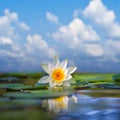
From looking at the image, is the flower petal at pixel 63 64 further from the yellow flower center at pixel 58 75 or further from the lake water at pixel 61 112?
the lake water at pixel 61 112

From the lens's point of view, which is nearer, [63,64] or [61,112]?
[61,112]

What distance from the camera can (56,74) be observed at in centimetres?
335

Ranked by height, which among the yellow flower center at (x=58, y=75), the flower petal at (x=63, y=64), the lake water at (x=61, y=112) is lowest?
the lake water at (x=61, y=112)

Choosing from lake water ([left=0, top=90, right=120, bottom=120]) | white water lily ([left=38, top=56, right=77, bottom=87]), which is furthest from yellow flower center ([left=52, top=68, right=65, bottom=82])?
lake water ([left=0, top=90, right=120, bottom=120])

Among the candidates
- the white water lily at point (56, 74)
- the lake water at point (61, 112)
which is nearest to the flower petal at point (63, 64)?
the white water lily at point (56, 74)

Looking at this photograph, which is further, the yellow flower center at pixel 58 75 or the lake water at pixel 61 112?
the yellow flower center at pixel 58 75

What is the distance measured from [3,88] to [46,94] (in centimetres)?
91

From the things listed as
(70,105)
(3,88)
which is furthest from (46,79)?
(70,105)

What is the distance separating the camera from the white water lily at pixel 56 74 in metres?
3.33

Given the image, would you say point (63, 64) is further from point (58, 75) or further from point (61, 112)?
point (61, 112)

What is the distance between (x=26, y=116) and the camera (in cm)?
165

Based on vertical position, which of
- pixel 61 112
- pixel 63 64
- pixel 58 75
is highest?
pixel 63 64

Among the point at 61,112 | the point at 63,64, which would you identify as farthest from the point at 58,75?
the point at 61,112

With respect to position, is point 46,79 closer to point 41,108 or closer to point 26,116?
point 41,108
